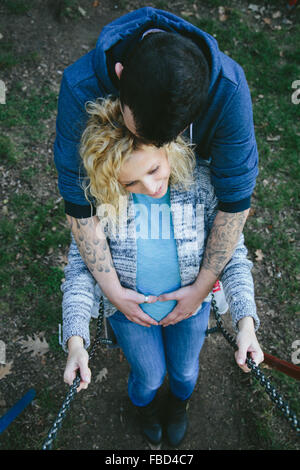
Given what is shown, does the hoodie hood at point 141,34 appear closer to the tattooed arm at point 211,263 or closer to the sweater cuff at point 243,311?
the tattooed arm at point 211,263

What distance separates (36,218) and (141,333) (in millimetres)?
2139

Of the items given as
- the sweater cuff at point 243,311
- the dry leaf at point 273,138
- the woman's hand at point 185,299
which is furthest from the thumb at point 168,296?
the dry leaf at point 273,138

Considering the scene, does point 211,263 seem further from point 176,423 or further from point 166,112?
point 176,423

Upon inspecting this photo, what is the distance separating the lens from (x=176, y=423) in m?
3.11

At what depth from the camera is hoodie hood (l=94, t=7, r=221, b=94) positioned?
1616mm

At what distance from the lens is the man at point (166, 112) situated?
4.17ft

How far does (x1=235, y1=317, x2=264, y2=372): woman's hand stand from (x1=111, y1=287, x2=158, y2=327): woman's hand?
602 mm

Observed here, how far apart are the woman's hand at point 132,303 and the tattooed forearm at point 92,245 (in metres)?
0.19

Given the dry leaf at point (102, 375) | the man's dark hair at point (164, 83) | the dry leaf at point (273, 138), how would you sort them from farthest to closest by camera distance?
1. the dry leaf at point (273, 138)
2. the dry leaf at point (102, 375)
3. the man's dark hair at point (164, 83)

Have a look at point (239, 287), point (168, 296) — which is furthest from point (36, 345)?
point (239, 287)

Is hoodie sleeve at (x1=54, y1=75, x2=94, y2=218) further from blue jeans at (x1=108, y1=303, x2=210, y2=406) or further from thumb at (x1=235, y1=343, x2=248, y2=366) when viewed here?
thumb at (x1=235, y1=343, x2=248, y2=366)

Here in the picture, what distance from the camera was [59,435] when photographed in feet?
10.5

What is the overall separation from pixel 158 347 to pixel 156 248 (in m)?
0.77
